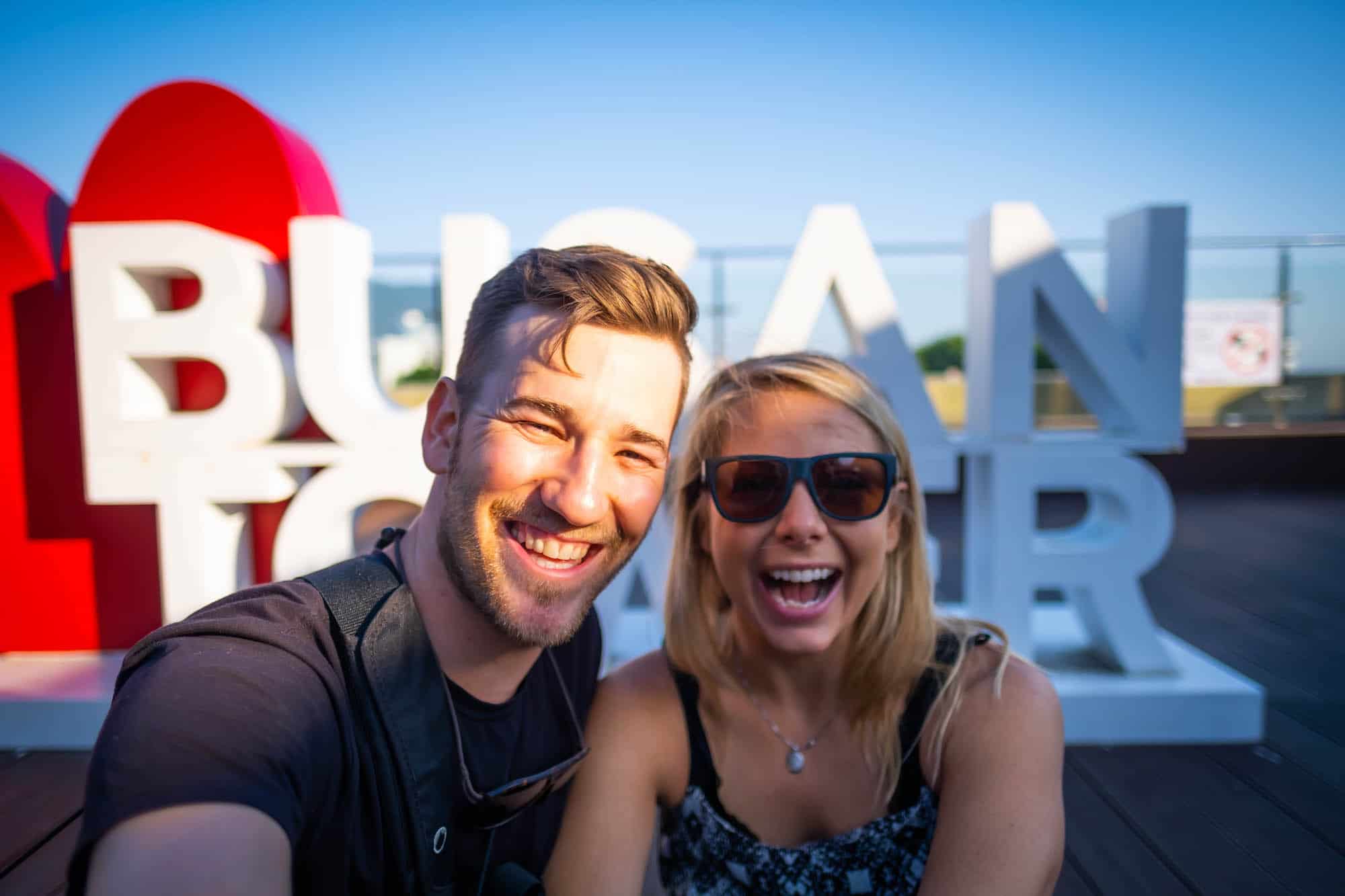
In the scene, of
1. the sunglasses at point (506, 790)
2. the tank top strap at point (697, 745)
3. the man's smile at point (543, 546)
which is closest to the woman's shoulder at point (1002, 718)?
the tank top strap at point (697, 745)

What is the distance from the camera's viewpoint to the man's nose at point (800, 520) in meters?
1.86

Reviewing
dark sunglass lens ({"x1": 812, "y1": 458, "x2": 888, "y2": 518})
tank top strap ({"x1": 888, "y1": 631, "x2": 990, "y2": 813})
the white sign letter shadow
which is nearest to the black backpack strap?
dark sunglass lens ({"x1": 812, "y1": 458, "x2": 888, "y2": 518})

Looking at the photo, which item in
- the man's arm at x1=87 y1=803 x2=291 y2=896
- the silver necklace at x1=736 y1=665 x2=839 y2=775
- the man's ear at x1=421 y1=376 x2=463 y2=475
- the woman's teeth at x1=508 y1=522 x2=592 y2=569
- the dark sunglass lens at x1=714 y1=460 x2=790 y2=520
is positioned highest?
the man's ear at x1=421 y1=376 x2=463 y2=475

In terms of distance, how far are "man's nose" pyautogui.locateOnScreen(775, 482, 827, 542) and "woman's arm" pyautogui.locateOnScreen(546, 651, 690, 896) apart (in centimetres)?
50

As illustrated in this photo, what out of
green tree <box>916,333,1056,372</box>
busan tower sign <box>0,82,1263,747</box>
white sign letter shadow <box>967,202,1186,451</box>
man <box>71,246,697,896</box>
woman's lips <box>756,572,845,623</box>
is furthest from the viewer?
green tree <box>916,333,1056,372</box>

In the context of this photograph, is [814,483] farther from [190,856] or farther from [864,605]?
[190,856]

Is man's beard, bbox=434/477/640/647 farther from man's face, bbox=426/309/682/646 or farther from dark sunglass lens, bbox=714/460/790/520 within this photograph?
dark sunglass lens, bbox=714/460/790/520

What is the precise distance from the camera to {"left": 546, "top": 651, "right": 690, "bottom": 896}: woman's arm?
176 cm

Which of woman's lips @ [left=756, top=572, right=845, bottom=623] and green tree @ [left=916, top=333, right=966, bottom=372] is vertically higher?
green tree @ [left=916, top=333, right=966, bottom=372]

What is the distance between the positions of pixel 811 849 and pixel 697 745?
0.33 meters

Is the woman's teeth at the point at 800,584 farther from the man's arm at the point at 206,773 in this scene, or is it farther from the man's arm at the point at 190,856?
the man's arm at the point at 190,856

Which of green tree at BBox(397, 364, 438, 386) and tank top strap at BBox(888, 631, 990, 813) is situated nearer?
tank top strap at BBox(888, 631, 990, 813)

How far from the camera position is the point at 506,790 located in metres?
1.60

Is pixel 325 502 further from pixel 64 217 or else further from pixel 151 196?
pixel 64 217
